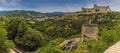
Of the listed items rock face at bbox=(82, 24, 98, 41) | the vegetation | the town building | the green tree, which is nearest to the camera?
the vegetation

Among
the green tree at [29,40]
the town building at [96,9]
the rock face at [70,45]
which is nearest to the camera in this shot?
the rock face at [70,45]

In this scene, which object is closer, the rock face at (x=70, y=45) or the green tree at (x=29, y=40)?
the rock face at (x=70, y=45)

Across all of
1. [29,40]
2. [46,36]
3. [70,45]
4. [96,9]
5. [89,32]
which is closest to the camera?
[70,45]

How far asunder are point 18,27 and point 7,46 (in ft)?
58.8

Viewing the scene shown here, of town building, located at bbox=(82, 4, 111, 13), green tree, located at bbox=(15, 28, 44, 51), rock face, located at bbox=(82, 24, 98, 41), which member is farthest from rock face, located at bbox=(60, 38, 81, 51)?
town building, located at bbox=(82, 4, 111, 13)

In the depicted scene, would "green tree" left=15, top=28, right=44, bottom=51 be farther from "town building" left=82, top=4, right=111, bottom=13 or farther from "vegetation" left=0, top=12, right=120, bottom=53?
"town building" left=82, top=4, right=111, bottom=13

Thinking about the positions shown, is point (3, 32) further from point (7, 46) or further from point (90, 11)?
point (90, 11)

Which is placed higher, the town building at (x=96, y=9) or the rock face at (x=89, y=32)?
the rock face at (x=89, y=32)

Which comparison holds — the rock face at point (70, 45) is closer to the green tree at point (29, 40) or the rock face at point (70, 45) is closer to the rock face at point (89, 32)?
the rock face at point (89, 32)

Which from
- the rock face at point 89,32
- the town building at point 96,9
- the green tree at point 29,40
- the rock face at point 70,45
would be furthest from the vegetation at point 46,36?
the town building at point 96,9

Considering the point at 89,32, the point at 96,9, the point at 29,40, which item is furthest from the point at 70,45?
the point at 96,9

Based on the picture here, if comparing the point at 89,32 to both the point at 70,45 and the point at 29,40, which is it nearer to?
the point at 70,45

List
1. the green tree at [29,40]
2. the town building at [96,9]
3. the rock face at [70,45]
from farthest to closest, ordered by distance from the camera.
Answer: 1. the town building at [96,9]
2. the green tree at [29,40]
3. the rock face at [70,45]

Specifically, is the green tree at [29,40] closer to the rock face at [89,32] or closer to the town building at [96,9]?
the rock face at [89,32]
